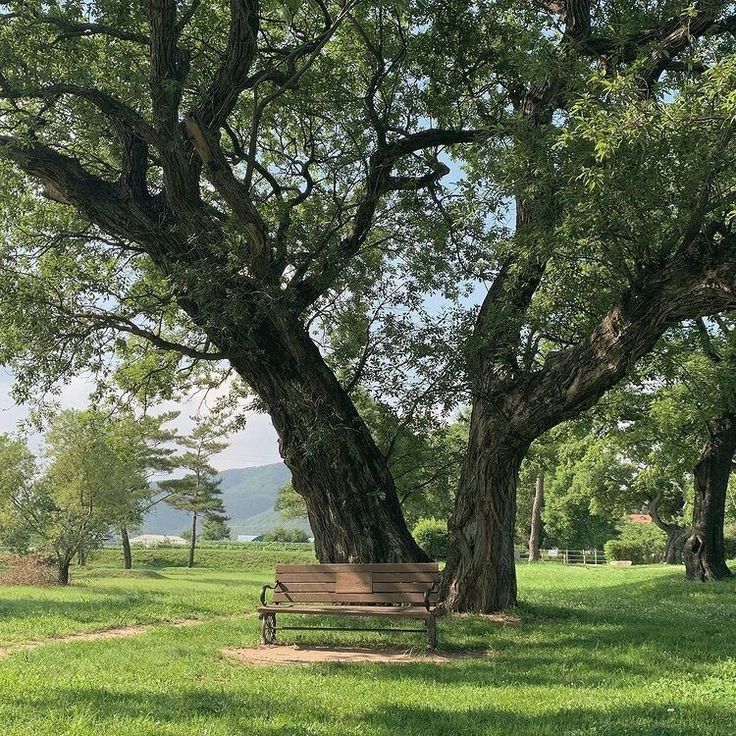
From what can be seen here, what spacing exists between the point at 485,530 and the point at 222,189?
6.06 metres

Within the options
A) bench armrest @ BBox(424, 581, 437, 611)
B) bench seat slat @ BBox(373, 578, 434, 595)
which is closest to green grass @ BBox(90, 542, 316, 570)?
bench seat slat @ BBox(373, 578, 434, 595)

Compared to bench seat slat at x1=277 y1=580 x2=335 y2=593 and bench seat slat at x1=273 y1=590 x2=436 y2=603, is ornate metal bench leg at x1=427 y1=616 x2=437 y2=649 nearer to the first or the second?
bench seat slat at x1=273 y1=590 x2=436 y2=603

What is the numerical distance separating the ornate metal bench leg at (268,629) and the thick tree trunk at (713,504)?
14.4 meters

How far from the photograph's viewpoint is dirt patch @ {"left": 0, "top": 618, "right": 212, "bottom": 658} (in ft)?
28.0

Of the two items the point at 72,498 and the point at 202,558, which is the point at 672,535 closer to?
the point at 72,498

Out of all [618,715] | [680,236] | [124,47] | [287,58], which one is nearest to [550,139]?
[680,236]

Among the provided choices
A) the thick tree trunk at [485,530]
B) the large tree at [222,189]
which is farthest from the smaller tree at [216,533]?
the thick tree trunk at [485,530]

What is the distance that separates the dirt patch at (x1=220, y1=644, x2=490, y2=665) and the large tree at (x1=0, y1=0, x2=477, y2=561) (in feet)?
8.53

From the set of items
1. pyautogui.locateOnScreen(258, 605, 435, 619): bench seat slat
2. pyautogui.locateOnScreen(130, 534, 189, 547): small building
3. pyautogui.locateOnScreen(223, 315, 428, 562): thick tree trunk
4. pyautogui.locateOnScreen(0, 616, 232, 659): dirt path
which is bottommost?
pyautogui.locateOnScreen(130, 534, 189, 547): small building

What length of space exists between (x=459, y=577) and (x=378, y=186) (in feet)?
22.1

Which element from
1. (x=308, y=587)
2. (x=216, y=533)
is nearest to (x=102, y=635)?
(x=308, y=587)

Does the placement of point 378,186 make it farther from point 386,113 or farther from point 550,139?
point 550,139

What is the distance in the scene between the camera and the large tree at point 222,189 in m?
9.84

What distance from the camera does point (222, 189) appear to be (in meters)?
9.42
